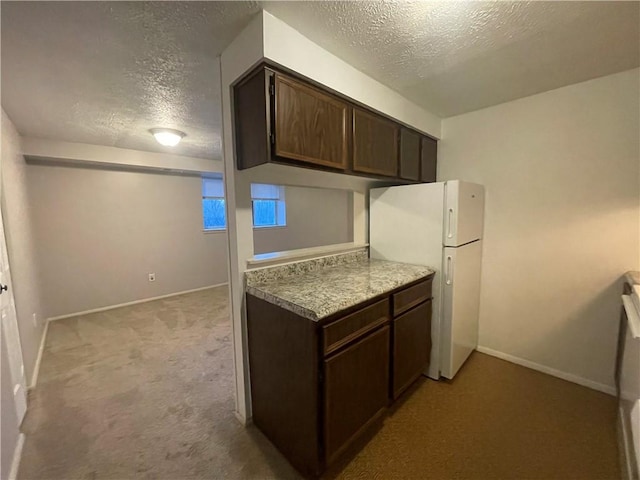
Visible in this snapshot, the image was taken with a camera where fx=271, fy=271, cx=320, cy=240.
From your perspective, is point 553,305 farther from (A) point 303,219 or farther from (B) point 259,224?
(B) point 259,224

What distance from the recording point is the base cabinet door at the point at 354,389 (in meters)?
1.31

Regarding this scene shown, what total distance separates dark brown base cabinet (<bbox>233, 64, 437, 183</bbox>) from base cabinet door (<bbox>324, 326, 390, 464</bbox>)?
1.05m

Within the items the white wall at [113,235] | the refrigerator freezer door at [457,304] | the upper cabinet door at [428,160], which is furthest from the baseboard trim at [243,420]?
the white wall at [113,235]

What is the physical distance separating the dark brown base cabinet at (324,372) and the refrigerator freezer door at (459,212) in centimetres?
56

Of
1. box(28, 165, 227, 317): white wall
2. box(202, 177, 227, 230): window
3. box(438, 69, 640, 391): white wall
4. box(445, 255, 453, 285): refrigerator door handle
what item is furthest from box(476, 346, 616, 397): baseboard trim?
box(28, 165, 227, 317): white wall

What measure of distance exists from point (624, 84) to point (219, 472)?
3.50 metres

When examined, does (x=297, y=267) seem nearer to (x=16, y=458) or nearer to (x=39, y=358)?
(x=16, y=458)

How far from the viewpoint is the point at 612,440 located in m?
1.58

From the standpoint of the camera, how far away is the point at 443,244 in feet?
6.73

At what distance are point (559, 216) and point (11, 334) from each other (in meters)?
4.10

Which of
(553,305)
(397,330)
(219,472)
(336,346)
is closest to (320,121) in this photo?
(336,346)

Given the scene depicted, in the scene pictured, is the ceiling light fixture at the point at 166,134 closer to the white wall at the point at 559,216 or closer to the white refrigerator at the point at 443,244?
the white refrigerator at the point at 443,244

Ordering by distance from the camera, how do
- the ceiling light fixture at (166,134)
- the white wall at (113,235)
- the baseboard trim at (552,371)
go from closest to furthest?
the baseboard trim at (552,371)
the ceiling light fixture at (166,134)
the white wall at (113,235)

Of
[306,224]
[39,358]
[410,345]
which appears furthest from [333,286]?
[306,224]
